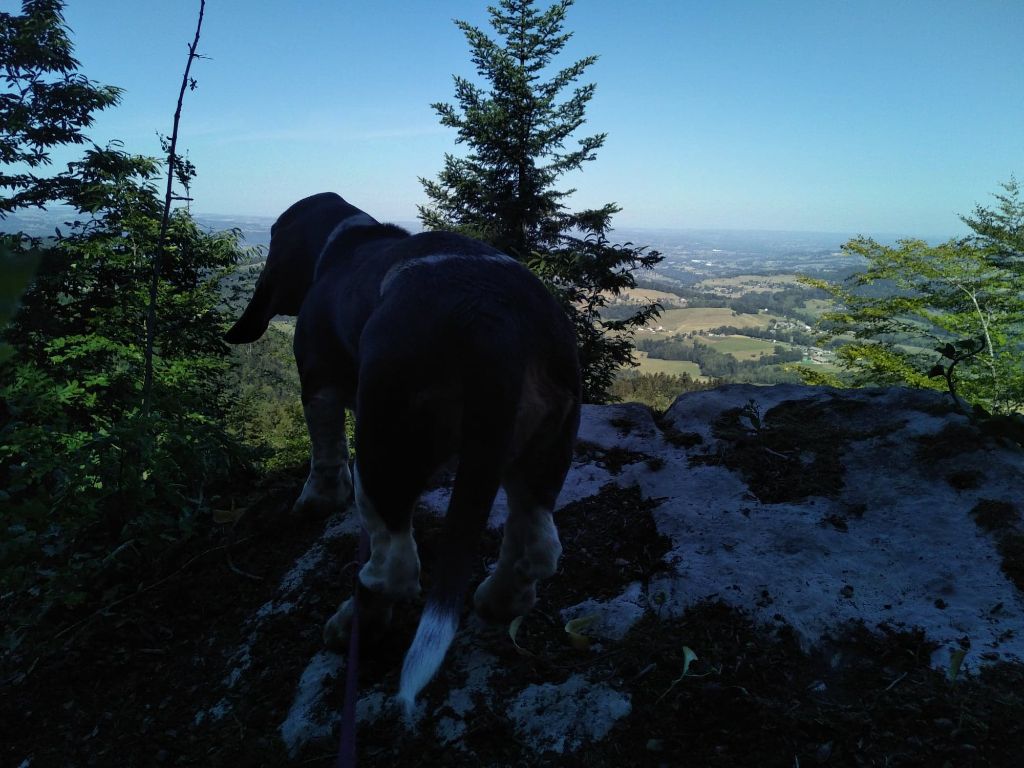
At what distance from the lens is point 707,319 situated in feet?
276

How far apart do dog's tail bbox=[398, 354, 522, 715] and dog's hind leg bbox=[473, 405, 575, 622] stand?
1.16ft

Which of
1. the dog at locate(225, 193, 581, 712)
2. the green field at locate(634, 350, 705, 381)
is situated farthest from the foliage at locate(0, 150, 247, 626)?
the green field at locate(634, 350, 705, 381)

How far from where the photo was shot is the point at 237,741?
2229 millimetres

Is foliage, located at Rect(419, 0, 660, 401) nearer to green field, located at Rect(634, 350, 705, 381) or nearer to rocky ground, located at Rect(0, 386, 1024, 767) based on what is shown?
rocky ground, located at Rect(0, 386, 1024, 767)

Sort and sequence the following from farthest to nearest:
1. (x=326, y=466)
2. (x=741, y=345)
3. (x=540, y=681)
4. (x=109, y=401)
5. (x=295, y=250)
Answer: (x=741, y=345), (x=109, y=401), (x=295, y=250), (x=326, y=466), (x=540, y=681)

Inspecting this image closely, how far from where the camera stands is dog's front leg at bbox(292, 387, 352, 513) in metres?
3.65

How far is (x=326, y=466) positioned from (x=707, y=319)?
8621 centimetres

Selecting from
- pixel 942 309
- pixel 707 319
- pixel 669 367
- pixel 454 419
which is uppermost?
pixel 454 419

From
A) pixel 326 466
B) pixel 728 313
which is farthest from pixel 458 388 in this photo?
pixel 728 313

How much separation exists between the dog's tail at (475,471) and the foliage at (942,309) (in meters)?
14.3

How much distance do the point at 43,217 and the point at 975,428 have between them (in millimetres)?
15323

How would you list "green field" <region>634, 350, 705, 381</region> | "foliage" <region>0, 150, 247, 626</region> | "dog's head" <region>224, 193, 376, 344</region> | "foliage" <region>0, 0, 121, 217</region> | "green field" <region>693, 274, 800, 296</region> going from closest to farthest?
"foliage" <region>0, 150, 247, 626</region>, "dog's head" <region>224, 193, 376, 344</region>, "foliage" <region>0, 0, 121, 217</region>, "green field" <region>634, 350, 705, 381</region>, "green field" <region>693, 274, 800, 296</region>

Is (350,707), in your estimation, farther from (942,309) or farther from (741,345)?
(741,345)

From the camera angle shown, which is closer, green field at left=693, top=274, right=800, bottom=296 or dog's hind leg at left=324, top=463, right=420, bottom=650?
dog's hind leg at left=324, top=463, right=420, bottom=650
